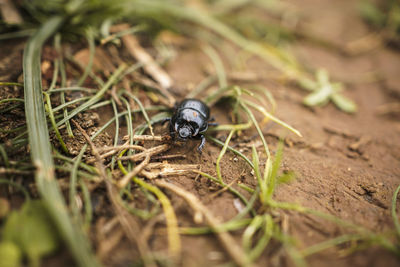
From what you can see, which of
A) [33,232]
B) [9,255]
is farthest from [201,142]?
[9,255]

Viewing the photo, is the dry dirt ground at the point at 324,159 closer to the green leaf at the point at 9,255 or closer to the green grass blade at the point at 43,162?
the green grass blade at the point at 43,162

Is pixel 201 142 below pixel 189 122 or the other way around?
below

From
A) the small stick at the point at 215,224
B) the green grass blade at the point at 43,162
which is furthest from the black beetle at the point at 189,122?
the green grass blade at the point at 43,162

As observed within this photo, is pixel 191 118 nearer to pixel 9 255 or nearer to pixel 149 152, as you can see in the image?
pixel 149 152

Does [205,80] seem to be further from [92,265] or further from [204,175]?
[92,265]

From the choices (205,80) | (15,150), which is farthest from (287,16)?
(15,150)

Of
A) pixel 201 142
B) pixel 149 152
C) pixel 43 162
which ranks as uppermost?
pixel 201 142

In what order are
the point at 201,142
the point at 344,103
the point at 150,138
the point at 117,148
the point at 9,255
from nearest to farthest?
the point at 9,255
the point at 117,148
the point at 150,138
the point at 201,142
the point at 344,103
